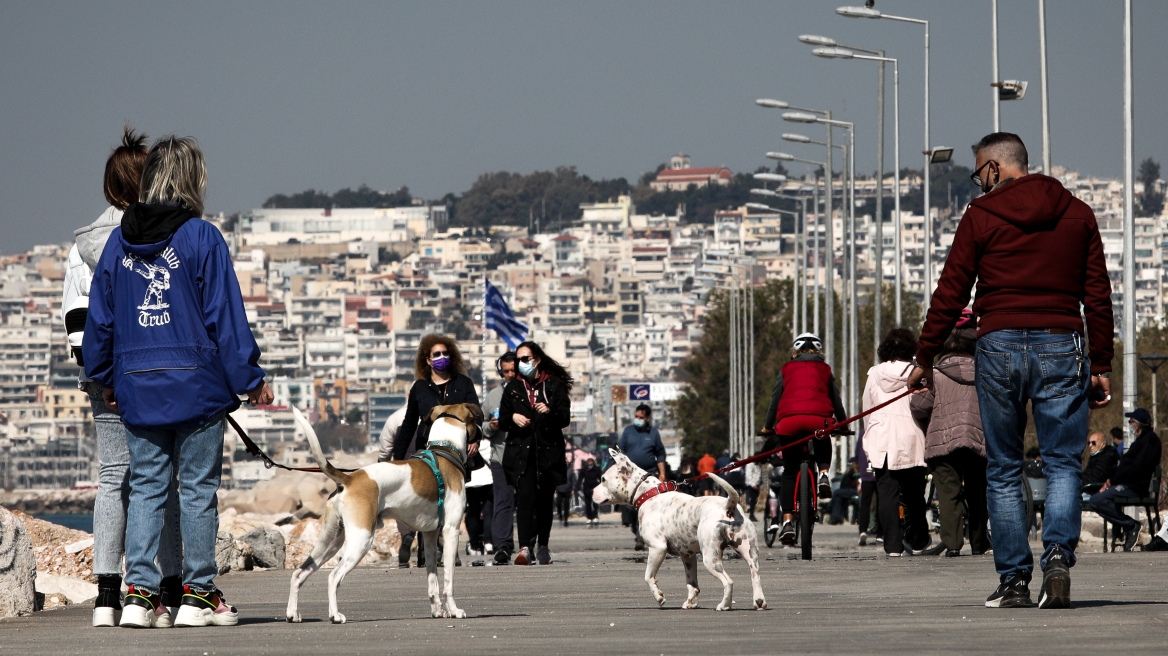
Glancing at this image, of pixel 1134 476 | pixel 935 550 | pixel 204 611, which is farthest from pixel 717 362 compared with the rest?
pixel 204 611

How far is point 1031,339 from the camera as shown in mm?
8250

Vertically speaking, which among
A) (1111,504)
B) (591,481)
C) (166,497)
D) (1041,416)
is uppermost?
(1041,416)

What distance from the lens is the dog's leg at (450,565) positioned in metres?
8.82

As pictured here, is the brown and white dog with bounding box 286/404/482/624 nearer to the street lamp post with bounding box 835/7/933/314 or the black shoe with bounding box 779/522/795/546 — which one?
the black shoe with bounding box 779/522/795/546

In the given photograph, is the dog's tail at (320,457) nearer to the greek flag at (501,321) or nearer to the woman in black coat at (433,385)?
the woman in black coat at (433,385)

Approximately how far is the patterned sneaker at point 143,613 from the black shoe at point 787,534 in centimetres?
691

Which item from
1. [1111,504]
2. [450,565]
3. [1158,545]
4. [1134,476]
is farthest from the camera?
[1134,476]

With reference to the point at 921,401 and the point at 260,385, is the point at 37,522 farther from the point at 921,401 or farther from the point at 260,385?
the point at 260,385

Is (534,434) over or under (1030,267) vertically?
under

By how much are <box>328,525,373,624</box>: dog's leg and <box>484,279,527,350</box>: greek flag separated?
124 feet

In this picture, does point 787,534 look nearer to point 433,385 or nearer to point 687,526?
point 433,385

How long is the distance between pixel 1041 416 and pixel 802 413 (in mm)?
5907

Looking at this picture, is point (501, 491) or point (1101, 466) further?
point (1101, 466)

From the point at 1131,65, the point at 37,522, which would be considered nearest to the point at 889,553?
the point at 37,522
